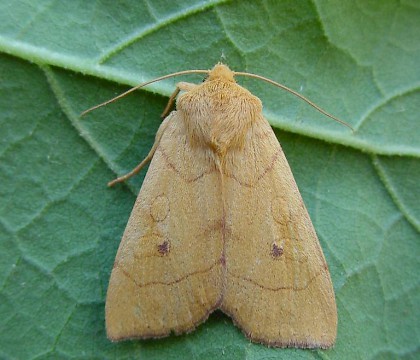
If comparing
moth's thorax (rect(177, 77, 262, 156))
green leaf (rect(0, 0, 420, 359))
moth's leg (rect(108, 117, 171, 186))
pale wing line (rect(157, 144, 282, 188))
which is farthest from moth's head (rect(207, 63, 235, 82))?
pale wing line (rect(157, 144, 282, 188))

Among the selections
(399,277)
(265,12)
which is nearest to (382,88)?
(265,12)

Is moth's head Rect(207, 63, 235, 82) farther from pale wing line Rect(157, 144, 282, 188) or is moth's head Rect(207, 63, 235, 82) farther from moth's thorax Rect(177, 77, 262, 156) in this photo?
pale wing line Rect(157, 144, 282, 188)

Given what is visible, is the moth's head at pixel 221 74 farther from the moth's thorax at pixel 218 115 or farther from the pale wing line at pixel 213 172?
the pale wing line at pixel 213 172

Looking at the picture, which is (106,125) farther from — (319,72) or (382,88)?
(382,88)

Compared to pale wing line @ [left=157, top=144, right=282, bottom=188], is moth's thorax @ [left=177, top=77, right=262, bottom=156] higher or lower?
higher

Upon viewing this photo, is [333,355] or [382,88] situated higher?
[382,88]

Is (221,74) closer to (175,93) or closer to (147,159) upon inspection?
(175,93)

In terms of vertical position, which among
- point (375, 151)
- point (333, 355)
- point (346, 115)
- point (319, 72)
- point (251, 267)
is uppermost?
point (319, 72)
